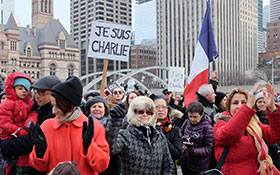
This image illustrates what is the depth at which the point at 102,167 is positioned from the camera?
2682 millimetres

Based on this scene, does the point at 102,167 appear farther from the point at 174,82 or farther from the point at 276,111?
→ the point at 174,82

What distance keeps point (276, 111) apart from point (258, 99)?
6.74 ft

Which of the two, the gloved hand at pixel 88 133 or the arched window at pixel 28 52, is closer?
the gloved hand at pixel 88 133

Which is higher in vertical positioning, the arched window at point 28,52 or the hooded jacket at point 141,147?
the arched window at point 28,52

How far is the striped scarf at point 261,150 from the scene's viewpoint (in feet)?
9.88

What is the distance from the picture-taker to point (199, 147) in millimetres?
4473

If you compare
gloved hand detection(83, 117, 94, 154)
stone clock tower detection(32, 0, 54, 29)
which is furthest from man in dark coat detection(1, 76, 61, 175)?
stone clock tower detection(32, 0, 54, 29)

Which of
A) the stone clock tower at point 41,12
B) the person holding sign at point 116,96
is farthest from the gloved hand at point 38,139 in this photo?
the stone clock tower at point 41,12

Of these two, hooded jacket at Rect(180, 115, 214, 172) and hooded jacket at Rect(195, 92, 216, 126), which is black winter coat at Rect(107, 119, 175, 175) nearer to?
hooded jacket at Rect(180, 115, 214, 172)

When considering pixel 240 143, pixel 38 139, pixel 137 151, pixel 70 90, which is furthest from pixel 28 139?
pixel 240 143

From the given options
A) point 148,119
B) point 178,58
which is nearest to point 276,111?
point 148,119

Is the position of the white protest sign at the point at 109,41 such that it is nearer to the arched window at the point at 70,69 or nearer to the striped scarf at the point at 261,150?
the striped scarf at the point at 261,150

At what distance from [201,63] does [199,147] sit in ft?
11.5

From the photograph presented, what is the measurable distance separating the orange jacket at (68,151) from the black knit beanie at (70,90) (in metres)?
0.20
